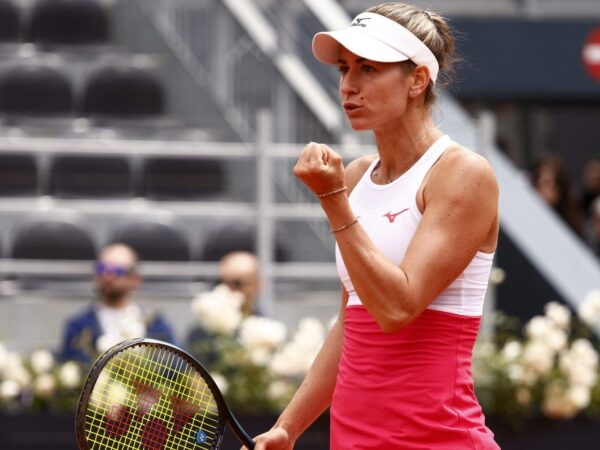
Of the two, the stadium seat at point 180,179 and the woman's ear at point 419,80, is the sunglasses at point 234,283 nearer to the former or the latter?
the stadium seat at point 180,179

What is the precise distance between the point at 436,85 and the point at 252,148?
157 inches

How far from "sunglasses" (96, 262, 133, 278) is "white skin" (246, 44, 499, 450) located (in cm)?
346

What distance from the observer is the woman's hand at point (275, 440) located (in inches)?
107

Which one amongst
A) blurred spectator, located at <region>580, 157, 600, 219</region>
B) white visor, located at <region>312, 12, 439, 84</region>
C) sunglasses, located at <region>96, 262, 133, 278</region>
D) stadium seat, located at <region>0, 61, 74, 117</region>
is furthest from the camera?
blurred spectator, located at <region>580, 157, 600, 219</region>

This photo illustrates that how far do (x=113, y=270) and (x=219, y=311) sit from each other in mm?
796

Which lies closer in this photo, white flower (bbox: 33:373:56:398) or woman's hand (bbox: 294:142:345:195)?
woman's hand (bbox: 294:142:345:195)

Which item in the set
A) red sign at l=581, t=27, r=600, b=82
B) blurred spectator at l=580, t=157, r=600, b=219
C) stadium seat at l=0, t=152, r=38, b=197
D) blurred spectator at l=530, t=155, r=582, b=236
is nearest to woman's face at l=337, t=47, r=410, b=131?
stadium seat at l=0, t=152, r=38, b=197

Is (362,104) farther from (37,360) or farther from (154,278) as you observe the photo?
(154,278)

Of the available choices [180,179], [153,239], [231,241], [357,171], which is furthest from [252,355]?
[357,171]

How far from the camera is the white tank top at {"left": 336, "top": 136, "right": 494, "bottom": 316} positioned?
2.57 metres

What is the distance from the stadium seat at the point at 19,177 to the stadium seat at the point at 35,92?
0.99m

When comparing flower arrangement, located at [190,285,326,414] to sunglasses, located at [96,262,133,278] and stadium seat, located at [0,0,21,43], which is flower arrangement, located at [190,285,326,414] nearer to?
sunglasses, located at [96,262,133,278]

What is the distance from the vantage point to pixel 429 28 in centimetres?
266

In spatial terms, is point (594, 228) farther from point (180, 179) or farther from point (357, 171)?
point (357, 171)
